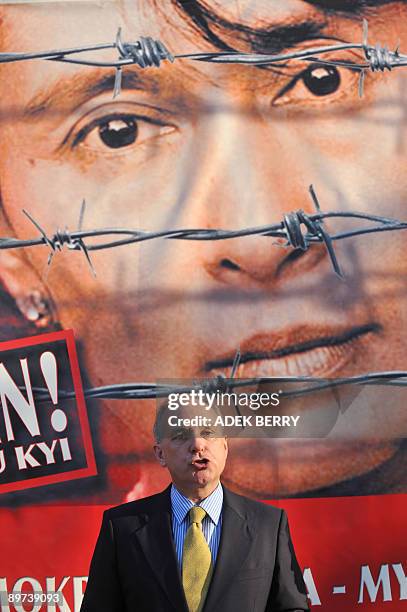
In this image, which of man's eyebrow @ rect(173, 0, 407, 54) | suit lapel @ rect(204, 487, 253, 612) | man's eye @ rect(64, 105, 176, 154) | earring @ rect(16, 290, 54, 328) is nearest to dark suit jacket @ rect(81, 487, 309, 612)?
suit lapel @ rect(204, 487, 253, 612)

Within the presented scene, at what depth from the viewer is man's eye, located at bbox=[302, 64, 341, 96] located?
2877 millimetres

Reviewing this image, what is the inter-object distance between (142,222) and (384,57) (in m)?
0.95

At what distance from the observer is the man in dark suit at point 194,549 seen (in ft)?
6.34

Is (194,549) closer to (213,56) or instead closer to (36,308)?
(36,308)

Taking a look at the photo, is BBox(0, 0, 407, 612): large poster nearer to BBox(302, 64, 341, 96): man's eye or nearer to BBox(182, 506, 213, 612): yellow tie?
BBox(302, 64, 341, 96): man's eye

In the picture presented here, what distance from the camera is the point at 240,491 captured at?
9.19 feet

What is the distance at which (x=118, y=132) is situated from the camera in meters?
2.88

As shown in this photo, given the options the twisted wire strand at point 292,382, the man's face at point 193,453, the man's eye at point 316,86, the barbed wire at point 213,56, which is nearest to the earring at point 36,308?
the twisted wire strand at point 292,382

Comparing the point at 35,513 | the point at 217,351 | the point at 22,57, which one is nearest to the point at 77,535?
the point at 35,513

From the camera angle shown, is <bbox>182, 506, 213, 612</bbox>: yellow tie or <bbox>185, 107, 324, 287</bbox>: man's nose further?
<bbox>185, 107, 324, 287</bbox>: man's nose

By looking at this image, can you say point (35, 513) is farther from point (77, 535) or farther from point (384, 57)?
point (384, 57)

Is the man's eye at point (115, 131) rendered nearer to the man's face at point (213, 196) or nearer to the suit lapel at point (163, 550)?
the man's face at point (213, 196)

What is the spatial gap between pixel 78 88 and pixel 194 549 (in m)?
1.59

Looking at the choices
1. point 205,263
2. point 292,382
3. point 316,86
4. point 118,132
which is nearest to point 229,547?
point 292,382
